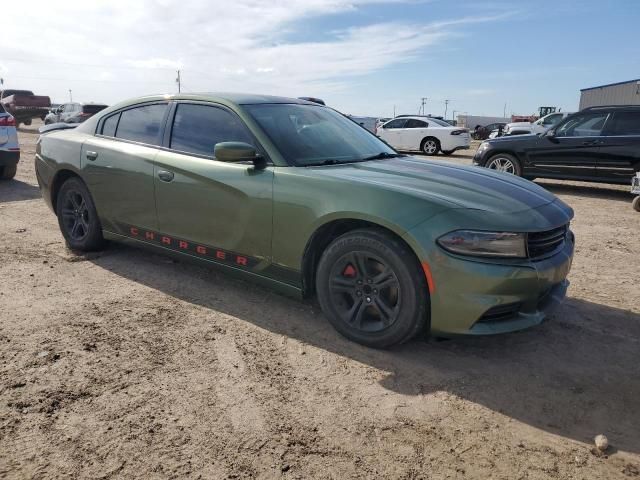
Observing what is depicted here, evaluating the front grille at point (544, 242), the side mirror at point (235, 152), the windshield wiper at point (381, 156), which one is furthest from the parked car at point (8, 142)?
the front grille at point (544, 242)

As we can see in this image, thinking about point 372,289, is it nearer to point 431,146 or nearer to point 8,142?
point 8,142

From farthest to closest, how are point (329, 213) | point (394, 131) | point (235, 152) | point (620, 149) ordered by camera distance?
point (394, 131) < point (620, 149) < point (235, 152) < point (329, 213)

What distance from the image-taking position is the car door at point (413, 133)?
18.1m

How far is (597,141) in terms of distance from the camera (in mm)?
9406

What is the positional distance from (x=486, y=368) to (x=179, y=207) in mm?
2539

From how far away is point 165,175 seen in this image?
13.1 feet

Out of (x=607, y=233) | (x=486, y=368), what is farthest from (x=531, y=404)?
(x=607, y=233)

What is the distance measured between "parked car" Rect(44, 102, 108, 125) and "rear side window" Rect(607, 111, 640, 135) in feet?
70.2

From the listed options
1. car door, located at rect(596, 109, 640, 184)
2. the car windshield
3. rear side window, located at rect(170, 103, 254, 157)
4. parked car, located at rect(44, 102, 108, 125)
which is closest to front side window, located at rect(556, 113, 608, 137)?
car door, located at rect(596, 109, 640, 184)

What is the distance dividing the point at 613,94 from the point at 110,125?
48345 mm

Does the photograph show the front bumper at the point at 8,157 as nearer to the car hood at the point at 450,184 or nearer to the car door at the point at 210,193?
the car door at the point at 210,193

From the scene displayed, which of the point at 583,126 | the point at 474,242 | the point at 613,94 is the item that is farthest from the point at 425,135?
the point at 613,94

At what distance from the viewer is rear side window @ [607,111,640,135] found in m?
9.19

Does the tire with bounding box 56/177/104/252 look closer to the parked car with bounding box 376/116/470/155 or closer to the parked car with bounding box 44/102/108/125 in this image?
the parked car with bounding box 376/116/470/155
